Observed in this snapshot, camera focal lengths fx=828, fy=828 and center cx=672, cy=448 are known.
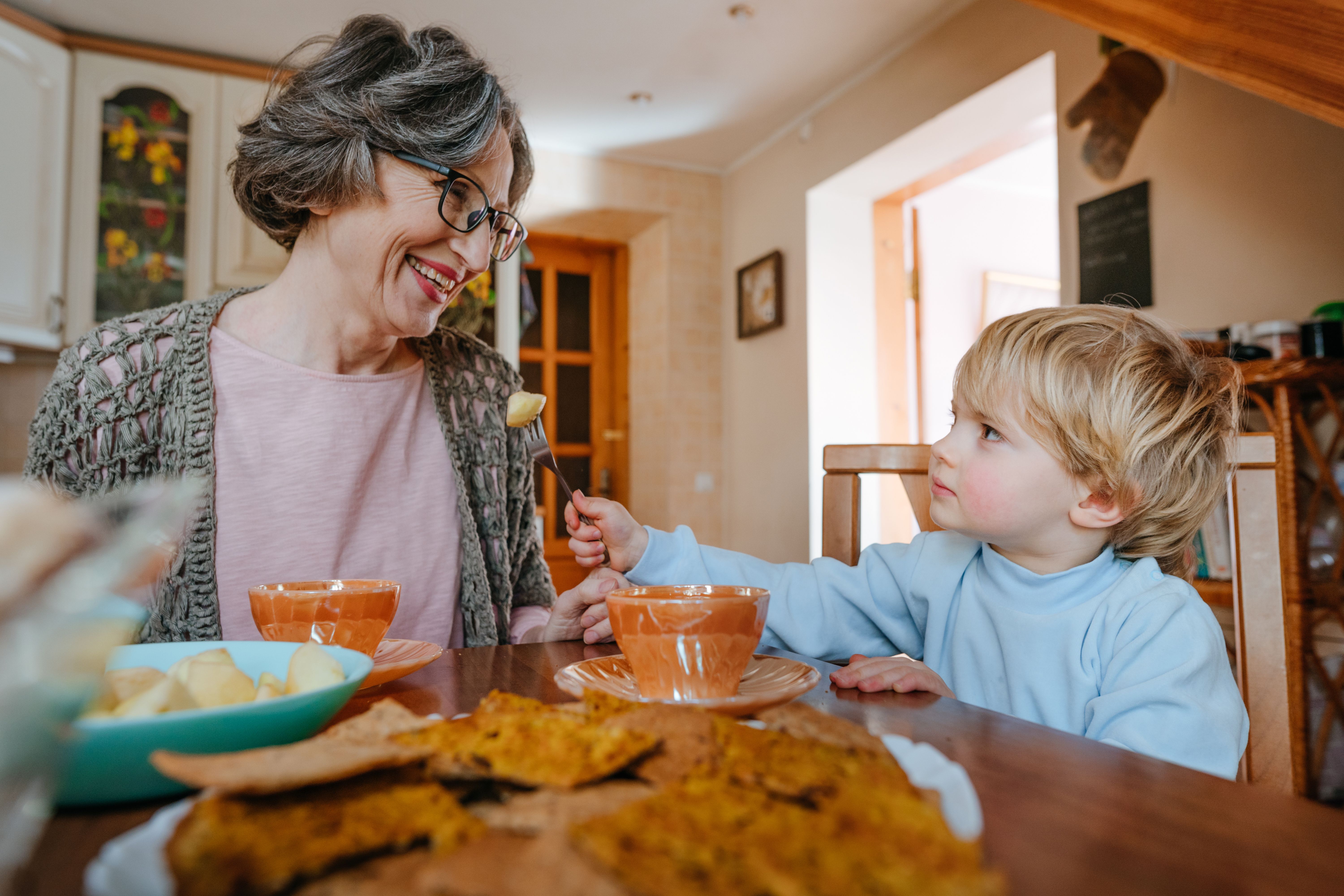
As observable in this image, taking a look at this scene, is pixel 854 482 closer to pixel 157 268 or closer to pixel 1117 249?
pixel 1117 249

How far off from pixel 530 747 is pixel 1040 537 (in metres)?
0.76

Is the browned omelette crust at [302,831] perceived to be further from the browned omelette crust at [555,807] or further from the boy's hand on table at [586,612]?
the boy's hand on table at [586,612]

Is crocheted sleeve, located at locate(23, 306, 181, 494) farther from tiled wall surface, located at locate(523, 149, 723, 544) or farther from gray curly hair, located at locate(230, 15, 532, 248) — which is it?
tiled wall surface, located at locate(523, 149, 723, 544)

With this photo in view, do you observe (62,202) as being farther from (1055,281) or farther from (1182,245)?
(1055,281)

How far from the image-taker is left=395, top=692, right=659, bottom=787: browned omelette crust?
14.5 inches

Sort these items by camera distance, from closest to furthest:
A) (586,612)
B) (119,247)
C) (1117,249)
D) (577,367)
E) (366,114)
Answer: (586,612) < (366,114) < (1117,249) < (119,247) < (577,367)

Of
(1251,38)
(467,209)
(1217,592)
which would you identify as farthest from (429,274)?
(1217,592)

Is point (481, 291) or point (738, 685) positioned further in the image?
point (481, 291)

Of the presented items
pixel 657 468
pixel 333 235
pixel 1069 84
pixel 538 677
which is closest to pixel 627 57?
pixel 1069 84

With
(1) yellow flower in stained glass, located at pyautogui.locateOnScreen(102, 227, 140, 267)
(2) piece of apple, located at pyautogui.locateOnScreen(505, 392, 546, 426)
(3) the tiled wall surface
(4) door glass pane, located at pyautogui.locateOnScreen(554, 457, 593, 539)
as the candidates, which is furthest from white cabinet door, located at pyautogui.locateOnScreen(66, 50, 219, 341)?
(2) piece of apple, located at pyautogui.locateOnScreen(505, 392, 546, 426)

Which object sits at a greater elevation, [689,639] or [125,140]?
[125,140]

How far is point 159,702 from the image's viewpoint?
41cm

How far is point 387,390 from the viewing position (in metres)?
1.30

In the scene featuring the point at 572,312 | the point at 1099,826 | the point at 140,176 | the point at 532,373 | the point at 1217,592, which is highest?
the point at 140,176
